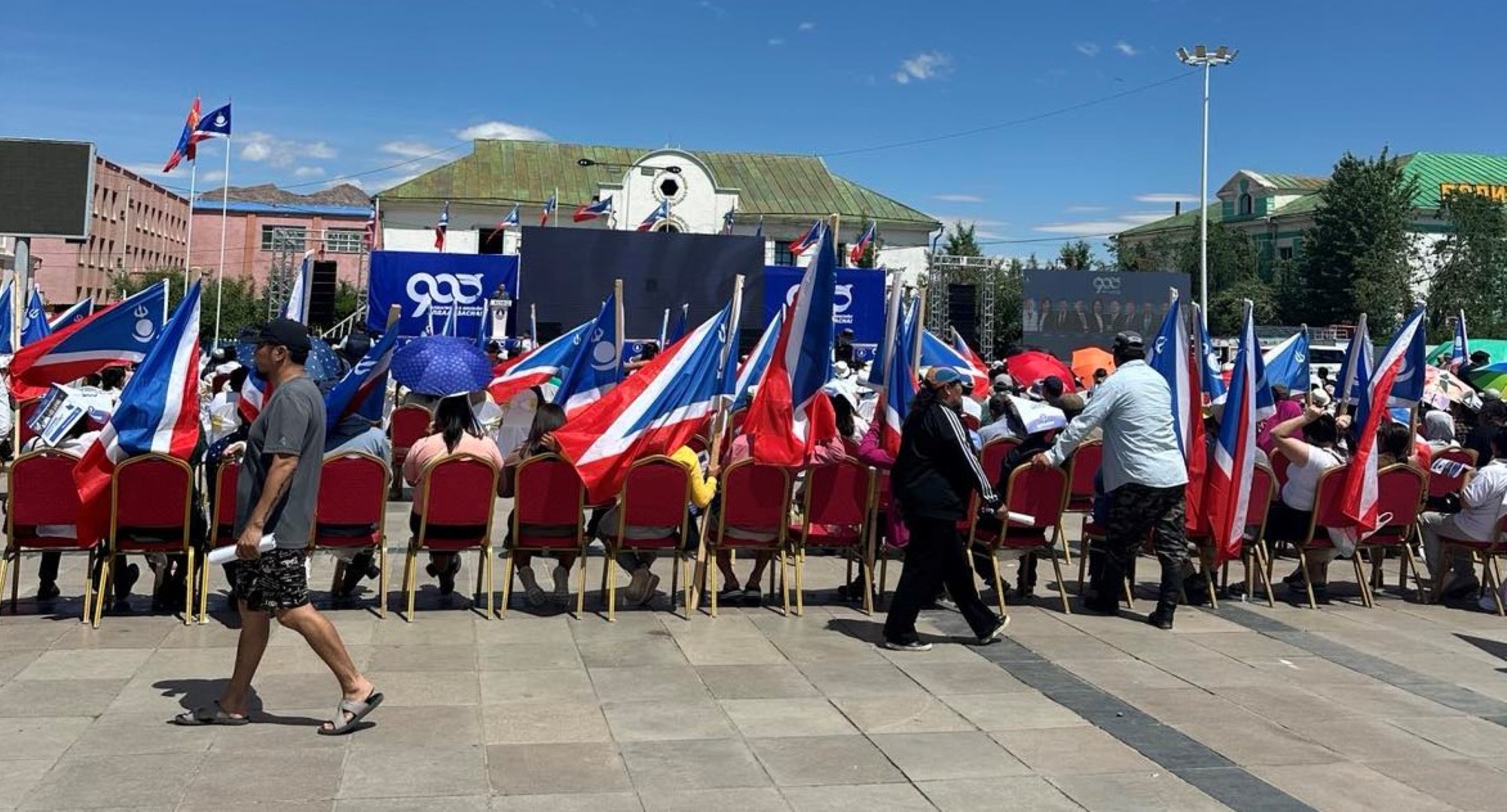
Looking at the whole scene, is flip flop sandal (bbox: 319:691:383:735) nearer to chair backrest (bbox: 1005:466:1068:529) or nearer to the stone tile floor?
the stone tile floor

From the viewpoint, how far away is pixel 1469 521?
9.26 metres

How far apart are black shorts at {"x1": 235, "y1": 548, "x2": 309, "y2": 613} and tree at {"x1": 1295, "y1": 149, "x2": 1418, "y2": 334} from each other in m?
64.0

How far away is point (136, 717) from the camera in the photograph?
5.63 meters

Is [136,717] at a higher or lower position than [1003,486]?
lower

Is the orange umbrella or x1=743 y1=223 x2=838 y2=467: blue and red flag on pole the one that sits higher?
the orange umbrella

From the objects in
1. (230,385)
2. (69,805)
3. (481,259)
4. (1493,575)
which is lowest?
(69,805)

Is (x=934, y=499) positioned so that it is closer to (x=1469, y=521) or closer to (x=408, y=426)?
(x=1469, y=521)

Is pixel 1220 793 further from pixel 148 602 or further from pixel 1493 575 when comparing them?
pixel 148 602

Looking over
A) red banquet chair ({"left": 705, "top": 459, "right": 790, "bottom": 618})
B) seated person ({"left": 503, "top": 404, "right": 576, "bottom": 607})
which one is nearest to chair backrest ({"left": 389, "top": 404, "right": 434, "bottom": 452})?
seated person ({"left": 503, "top": 404, "right": 576, "bottom": 607})

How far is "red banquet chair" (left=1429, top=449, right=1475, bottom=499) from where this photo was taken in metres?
10.4

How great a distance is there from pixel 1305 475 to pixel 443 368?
20.8ft

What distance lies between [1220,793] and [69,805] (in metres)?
4.37

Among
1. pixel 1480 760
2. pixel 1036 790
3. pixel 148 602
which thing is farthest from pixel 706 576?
pixel 1480 760

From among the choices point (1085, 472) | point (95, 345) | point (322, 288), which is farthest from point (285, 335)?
point (322, 288)
